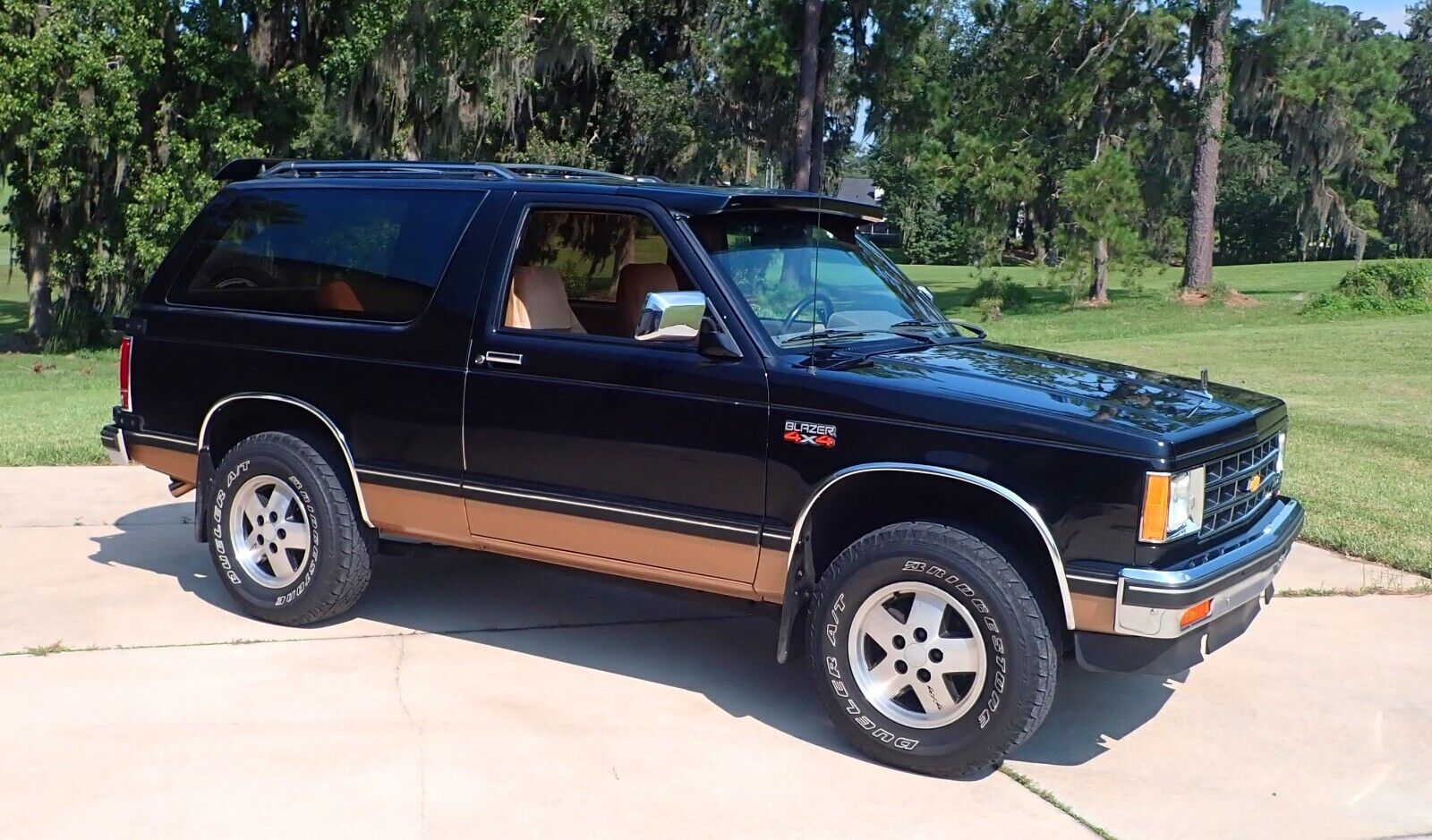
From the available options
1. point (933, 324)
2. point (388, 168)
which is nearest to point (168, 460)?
point (388, 168)

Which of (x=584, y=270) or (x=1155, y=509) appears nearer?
(x=1155, y=509)

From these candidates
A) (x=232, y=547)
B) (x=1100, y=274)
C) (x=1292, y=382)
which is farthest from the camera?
(x=1100, y=274)

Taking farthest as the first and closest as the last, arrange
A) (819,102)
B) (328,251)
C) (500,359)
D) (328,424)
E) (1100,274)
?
(819,102) < (1100,274) < (328,251) < (328,424) < (500,359)

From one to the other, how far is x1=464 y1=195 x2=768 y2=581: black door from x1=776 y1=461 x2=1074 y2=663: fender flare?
0.53 ft

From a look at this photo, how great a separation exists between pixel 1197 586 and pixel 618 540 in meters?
2.05

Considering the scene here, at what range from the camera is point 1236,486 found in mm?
5004

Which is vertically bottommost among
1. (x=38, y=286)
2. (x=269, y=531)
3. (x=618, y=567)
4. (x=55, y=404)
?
(x=55, y=404)

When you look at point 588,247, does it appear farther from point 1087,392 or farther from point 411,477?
point 1087,392

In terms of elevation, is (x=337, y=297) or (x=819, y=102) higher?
(x=819, y=102)

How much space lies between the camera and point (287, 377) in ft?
19.9

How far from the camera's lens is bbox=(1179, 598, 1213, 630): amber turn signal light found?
4.45m

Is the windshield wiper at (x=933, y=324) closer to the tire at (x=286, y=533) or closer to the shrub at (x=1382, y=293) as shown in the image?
the tire at (x=286, y=533)

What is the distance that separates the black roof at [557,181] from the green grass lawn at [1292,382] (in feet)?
13.5

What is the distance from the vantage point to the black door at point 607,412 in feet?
16.7
